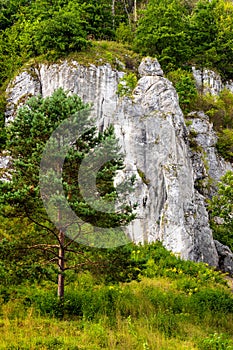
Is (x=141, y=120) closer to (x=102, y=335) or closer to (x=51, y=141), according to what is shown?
(x=51, y=141)

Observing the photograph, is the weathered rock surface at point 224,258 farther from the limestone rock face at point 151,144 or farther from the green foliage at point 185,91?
the green foliage at point 185,91

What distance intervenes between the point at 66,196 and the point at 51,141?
128cm

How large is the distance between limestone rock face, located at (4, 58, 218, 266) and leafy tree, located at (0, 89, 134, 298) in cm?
757

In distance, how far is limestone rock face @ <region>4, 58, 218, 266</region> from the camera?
18.0 meters

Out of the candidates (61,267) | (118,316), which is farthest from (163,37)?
(118,316)

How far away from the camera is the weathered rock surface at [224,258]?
774 inches

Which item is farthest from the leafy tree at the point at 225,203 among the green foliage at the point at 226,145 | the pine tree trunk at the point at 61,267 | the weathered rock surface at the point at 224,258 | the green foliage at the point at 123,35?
the green foliage at the point at 123,35

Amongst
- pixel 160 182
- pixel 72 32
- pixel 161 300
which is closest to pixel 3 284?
pixel 161 300

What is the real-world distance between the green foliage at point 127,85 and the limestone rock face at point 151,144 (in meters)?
0.28

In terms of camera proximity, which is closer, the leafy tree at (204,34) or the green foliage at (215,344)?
the green foliage at (215,344)

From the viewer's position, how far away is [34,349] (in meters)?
7.37

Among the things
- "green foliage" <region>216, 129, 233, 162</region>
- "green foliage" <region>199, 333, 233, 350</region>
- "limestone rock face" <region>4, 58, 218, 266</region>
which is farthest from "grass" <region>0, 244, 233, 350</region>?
"green foliage" <region>216, 129, 233, 162</region>

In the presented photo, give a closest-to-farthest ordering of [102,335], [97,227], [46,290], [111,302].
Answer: [102,335] < [97,227] < [111,302] < [46,290]

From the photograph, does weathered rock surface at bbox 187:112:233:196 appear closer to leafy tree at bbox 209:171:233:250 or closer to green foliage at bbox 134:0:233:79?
leafy tree at bbox 209:171:233:250
